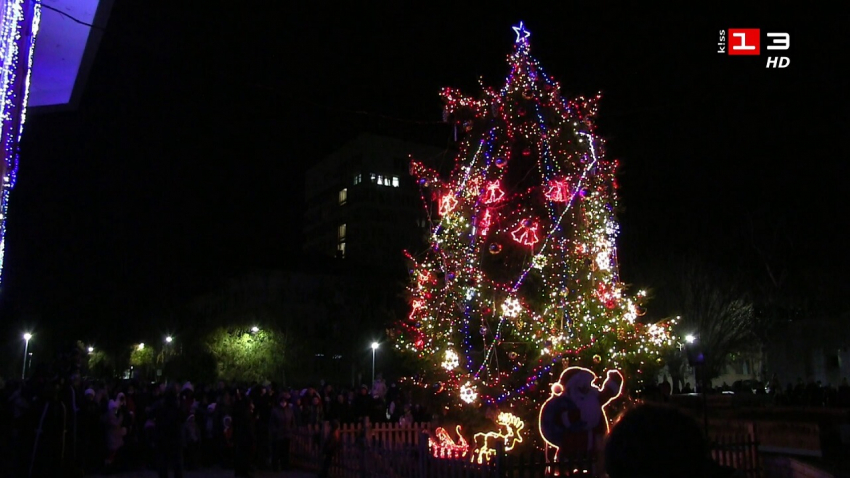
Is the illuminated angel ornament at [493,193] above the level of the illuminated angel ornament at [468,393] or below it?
above

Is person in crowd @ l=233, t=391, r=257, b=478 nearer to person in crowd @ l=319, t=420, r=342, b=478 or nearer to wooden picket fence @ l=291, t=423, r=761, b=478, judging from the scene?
wooden picket fence @ l=291, t=423, r=761, b=478

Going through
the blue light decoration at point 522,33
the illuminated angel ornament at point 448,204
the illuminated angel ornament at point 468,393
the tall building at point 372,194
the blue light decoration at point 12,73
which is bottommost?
the illuminated angel ornament at point 468,393

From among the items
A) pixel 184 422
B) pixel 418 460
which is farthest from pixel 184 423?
pixel 418 460

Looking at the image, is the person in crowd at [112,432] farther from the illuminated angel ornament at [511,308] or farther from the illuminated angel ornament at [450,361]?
the illuminated angel ornament at [511,308]

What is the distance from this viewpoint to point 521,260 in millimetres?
12734

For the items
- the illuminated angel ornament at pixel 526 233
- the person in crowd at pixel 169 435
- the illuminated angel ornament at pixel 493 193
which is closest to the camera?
the person in crowd at pixel 169 435

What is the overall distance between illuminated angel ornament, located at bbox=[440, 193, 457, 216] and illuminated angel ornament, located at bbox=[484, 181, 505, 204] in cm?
63

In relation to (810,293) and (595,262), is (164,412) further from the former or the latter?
(810,293)

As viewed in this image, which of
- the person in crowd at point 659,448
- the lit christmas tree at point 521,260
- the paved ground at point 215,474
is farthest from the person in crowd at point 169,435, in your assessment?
the person in crowd at point 659,448

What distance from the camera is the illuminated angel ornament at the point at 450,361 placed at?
12.1m

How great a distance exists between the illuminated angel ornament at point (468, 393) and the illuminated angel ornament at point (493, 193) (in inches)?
129

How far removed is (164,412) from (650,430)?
10.6 meters

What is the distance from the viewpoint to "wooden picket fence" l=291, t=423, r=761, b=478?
8984mm

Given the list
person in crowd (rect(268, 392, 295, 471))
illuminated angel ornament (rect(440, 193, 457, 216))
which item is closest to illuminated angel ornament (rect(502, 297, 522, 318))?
illuminated angel ornament (rect(440, 193, 457, 216))
